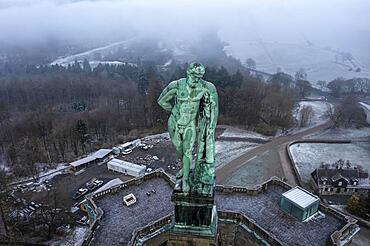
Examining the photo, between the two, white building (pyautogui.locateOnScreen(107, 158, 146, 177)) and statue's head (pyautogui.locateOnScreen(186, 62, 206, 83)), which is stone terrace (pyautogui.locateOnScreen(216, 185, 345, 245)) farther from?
white building (pyautogui.locateOnScreen(107, 158, 146, 177))

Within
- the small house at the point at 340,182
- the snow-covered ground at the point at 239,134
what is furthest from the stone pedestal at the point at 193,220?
the snow-covered ground at the point at 239,134

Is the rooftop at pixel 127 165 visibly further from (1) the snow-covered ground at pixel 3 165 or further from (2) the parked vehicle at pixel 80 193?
(1) the snow-covered ground at pixel 3 165

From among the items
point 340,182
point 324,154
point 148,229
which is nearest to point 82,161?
point 148,229

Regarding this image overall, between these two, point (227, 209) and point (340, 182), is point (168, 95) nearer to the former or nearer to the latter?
point (227, 209)

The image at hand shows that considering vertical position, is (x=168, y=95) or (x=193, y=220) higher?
(x=168, y=95)

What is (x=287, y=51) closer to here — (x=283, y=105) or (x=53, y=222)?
(x=283, y=105)

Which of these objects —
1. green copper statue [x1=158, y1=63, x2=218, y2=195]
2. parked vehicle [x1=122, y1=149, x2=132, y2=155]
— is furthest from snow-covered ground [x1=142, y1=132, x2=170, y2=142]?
green copper statue [x1=158, y1=63, x2=218, y2=195]
